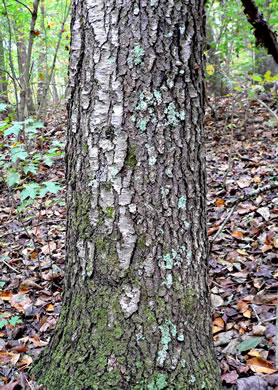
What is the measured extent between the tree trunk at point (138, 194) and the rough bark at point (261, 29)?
0.86 m

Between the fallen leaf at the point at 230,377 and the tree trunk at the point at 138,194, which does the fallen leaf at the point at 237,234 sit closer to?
the fallen leaf at the point at 230,377

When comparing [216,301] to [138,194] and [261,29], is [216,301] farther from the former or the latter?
[261,29]

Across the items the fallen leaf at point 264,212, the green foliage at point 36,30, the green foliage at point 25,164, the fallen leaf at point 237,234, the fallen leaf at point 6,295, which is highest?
the green foliage at point 36,30

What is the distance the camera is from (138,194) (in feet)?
4.82

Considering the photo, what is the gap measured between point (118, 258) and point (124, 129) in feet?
1.74

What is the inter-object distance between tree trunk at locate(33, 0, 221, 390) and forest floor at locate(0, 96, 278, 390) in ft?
1.39

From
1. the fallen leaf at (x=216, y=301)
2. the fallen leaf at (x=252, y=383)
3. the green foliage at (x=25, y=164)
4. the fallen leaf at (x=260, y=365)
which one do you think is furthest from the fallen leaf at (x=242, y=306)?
the green foliage at (x=25, y=164)

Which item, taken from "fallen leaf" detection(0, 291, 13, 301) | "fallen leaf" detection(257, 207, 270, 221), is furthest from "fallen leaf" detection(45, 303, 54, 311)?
"fallen leaf" detection(257, 207, 270, 221)

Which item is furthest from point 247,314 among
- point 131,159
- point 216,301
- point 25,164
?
point 25,164

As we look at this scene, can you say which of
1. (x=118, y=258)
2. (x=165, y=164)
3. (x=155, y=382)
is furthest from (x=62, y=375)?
(x=165, y=164)

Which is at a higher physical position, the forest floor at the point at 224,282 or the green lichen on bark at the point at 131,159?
the green lichen on bark at the point at 131,159

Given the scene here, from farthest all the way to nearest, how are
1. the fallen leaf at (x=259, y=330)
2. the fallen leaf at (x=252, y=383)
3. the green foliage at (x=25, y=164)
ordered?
the green foliage at (x=25, y=164) → the fallen leaf at (x=259, y=330) → the fallen leaf at (x=252, y=383)

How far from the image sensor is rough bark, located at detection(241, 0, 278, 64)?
7.34 feet

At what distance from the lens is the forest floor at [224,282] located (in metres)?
1.88
